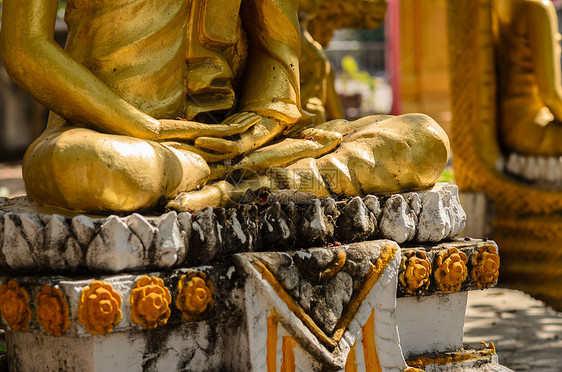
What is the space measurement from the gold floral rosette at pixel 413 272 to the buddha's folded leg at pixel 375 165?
29 cm

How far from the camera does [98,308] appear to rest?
7.04ft

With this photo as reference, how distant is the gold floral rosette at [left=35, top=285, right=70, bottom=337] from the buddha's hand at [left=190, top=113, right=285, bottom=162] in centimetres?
77

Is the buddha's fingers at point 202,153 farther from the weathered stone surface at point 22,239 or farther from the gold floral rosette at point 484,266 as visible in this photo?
the gold floral rosette at point 484,266

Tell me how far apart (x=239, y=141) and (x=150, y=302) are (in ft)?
2.64

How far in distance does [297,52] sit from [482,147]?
2.61 meters

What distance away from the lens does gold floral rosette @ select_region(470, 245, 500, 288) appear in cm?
289

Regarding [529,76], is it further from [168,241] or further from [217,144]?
[168,241]

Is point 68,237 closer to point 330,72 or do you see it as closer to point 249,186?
point 249,186

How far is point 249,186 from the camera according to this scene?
2.72 metres

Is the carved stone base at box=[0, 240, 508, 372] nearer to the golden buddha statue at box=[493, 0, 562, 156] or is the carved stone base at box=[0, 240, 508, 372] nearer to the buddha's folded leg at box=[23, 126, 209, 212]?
the buddha's folded leg at box=[23, 126, 209, 212]

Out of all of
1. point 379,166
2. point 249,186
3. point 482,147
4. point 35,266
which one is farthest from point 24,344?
point 482,147

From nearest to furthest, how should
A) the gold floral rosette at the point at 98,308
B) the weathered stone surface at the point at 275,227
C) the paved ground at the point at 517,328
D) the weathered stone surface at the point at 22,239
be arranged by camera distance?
the gold floral rosette at the point at 98,308 → the weathered stone surface at the point at 22,239 → the weathered stone surface at the point at 275,227 → the paved ground at the point at 517,328

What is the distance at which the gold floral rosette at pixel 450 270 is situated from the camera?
2.81 metres

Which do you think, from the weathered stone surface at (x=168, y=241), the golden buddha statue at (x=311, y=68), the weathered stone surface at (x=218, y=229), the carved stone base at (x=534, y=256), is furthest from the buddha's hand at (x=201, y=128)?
the carved stone base at (x=534, y=256)
